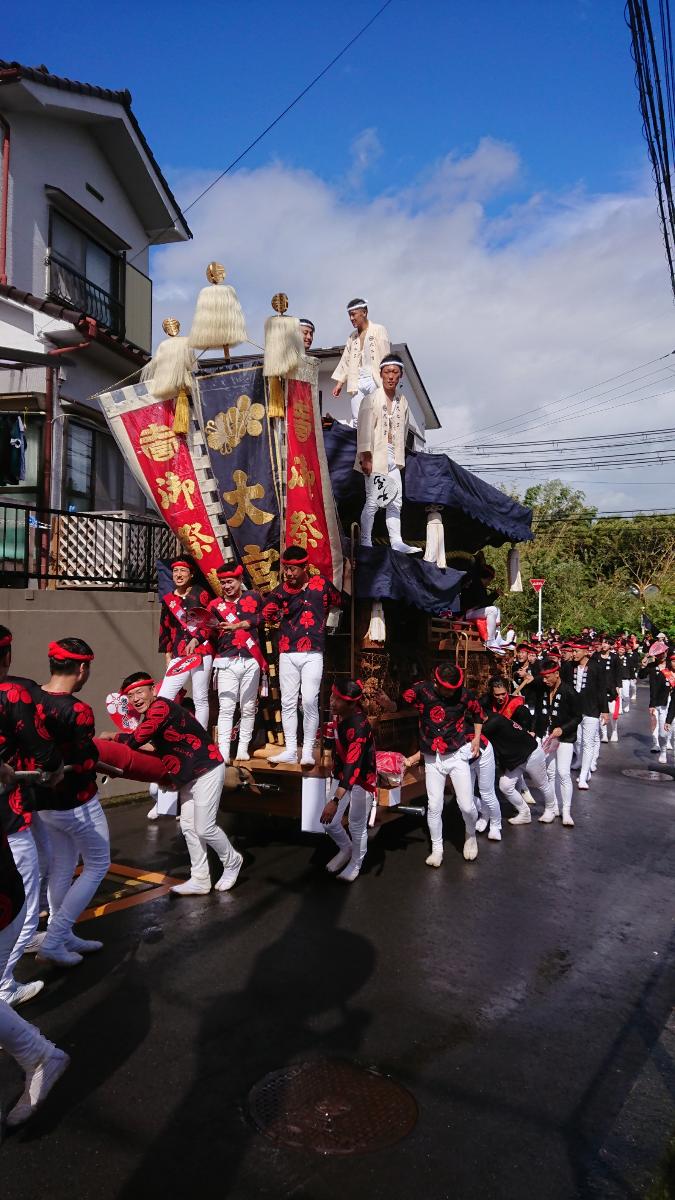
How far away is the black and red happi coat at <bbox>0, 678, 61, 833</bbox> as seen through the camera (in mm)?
4344

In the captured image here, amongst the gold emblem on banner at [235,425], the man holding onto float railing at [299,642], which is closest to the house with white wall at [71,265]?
the gold emblem on banner at [235,425]

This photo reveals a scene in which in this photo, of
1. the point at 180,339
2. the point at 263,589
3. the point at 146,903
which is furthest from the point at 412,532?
the point at 146,903

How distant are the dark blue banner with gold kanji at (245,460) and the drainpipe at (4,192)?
7704mm

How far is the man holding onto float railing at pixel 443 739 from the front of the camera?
734 cm

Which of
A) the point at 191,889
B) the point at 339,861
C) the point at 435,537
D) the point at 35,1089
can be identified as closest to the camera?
the point at 35,1089

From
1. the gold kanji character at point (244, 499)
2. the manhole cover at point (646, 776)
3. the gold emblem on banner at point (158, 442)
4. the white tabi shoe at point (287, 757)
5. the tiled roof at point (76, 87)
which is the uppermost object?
the tiled roof at point (76, 87)

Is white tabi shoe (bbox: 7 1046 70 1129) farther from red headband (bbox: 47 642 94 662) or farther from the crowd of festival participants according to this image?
red headband (bbox: 47 642 94 662)

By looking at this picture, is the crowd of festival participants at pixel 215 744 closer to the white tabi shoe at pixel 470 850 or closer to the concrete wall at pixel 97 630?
the white tabi shoe at pixel 470 850

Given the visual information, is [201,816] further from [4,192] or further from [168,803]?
[4,192]

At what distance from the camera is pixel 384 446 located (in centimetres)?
866

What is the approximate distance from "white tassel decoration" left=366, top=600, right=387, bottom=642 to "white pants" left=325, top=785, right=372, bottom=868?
1.44m

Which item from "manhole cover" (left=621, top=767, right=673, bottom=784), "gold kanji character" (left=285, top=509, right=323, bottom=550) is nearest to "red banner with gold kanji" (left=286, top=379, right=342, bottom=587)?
"gold kanji character" (left=285, top=509, right=323, bottom=550)

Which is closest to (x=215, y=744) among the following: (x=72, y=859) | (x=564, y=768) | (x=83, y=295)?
(x=72, y=859)

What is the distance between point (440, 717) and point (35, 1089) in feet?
15.2
